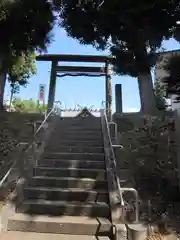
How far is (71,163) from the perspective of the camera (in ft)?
22.4

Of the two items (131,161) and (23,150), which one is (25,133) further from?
(131,161)

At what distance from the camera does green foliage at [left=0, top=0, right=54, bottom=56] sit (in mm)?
10570

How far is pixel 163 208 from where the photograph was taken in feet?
17.4

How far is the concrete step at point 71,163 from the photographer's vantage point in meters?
6.75

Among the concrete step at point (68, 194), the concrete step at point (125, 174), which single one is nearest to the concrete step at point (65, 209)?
the concrete step at point (68, 194)

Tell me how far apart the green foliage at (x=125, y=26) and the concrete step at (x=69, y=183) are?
21.5 ft

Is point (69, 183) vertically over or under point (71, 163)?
under

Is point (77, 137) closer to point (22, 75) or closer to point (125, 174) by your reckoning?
point (125, 174)

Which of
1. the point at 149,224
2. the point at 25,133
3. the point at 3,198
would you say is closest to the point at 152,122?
the point at 25,133

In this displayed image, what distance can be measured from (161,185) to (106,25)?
7186 mm

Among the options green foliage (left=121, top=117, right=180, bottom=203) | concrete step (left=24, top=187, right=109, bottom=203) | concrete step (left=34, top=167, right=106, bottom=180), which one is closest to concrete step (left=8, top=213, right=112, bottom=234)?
concrete step (left=24, top=187, right=109, bottom=203)

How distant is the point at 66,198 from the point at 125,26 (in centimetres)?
780

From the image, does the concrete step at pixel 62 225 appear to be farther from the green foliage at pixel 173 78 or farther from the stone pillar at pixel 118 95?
the stone pillar at pixel 118 95

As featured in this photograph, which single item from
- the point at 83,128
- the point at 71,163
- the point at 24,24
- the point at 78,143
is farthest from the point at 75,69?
the point at 71,163
